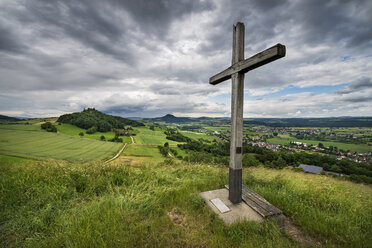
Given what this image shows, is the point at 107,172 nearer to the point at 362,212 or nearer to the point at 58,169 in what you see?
the point at 58,169

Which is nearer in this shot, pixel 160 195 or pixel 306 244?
pixel 306 244

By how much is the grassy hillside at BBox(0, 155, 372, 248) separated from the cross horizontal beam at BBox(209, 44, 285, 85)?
331 centimetres

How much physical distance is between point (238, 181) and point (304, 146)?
2708 inches

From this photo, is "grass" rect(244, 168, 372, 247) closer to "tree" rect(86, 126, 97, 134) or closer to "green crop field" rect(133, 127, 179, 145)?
"green crop field" rect(133, 127, 179, 145)

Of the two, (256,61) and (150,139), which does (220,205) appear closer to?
(256,61)

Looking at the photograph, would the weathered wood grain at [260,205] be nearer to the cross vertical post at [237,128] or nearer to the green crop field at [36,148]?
the cross vertical post at [237,128]


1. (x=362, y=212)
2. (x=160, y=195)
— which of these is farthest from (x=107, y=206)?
(x=362, y=212)

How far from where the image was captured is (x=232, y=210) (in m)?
3.25

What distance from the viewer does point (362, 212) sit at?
10.1ft

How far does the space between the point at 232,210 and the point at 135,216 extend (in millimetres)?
2195

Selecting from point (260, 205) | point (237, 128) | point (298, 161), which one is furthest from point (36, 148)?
point (298, 161)

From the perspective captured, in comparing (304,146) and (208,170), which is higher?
(208,170)

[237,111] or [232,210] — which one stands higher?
[237,111]

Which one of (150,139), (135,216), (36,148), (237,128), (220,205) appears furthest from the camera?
(150,139)
